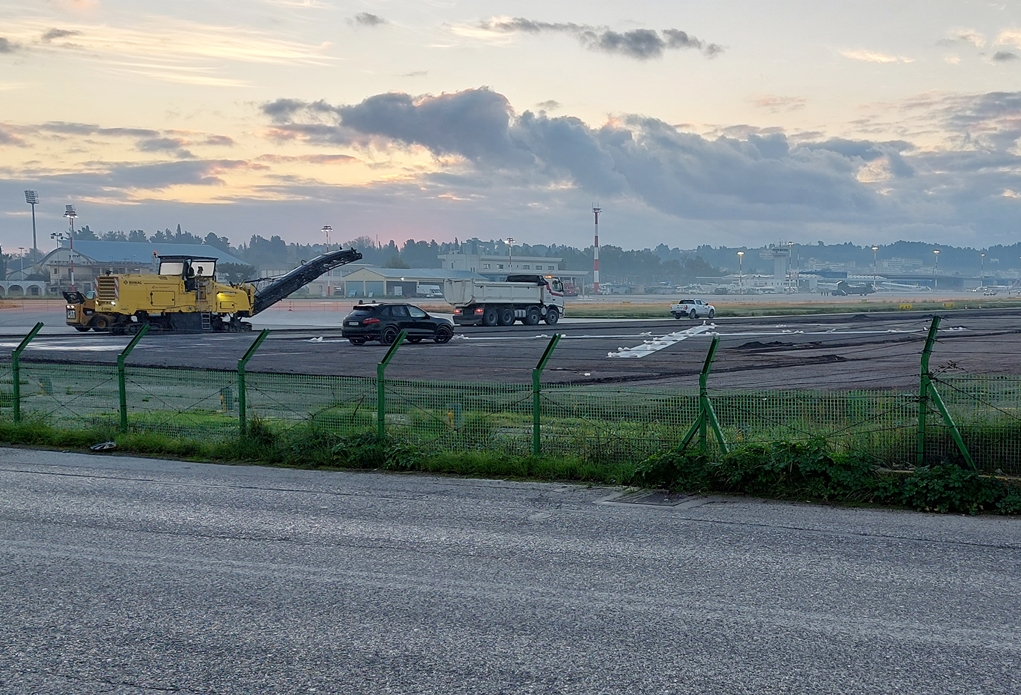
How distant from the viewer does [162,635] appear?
6258mm

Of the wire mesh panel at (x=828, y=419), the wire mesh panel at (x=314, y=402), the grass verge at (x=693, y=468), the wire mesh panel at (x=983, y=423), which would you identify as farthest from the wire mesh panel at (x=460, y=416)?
the wire mesh panel at (x=983, y=423)

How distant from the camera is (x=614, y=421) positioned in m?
12.6

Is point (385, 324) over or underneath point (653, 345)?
over

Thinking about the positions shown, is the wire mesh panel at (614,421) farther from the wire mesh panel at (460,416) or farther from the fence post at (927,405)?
the fence post at (927,405)

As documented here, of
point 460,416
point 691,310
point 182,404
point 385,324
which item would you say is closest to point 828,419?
point 460,416

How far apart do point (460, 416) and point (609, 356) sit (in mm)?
17754

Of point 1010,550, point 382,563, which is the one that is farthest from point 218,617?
point 1010,550

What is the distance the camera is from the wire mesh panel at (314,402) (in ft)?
46.3

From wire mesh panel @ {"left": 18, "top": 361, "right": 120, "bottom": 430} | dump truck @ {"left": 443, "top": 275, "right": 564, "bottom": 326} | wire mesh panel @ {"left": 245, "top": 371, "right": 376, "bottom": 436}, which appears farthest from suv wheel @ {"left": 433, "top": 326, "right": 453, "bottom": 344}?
wire mesh panel @ {"left": 245, "top": 371, "right": 376, "bottom": 436}

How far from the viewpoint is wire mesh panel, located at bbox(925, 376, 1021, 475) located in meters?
10.7

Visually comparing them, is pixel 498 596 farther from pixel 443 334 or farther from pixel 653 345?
pixel 443 334

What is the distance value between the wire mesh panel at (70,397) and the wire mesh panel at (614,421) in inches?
316

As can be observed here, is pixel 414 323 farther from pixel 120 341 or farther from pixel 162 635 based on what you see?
pixel 162 635

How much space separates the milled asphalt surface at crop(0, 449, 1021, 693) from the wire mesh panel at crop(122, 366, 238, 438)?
4.38 m
